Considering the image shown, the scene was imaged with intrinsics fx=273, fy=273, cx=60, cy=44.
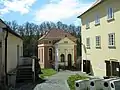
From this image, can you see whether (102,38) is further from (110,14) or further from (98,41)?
(110,14)

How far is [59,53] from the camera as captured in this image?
171 ft

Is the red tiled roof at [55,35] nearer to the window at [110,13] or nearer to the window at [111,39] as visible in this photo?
the window at [111,39]

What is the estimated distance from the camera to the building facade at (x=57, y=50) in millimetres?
51531

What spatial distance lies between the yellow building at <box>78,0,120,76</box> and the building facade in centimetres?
1439

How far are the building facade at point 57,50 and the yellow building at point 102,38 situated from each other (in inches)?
567

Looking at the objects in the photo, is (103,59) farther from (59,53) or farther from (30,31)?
(30,31)

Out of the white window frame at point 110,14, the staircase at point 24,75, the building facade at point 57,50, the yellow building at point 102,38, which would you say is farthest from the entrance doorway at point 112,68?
the building facade at point 57,50

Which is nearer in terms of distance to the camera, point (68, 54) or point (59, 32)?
point (68, 54)

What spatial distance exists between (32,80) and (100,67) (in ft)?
29.4

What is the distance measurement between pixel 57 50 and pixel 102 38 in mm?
24498

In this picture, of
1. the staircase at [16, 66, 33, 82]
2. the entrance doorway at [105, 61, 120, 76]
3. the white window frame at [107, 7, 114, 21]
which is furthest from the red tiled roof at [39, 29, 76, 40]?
the staircase at [16, 66, 33, 82]

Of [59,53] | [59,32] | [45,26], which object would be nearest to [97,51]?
[59,53]

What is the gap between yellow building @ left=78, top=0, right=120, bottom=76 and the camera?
24.1 meters

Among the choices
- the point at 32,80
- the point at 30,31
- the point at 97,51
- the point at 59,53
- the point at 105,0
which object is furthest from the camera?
the point at 30,31
